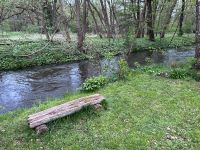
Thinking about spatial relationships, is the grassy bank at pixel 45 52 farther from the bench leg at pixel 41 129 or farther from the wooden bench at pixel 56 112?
the bench leg at pixel 41 129

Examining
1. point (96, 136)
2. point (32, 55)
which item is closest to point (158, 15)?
point (32, 55)

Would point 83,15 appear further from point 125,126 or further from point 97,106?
point 125,126

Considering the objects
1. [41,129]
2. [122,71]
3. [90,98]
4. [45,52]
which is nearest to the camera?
[41,129]

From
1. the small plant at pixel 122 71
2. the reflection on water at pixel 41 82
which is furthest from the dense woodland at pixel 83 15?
the small plant at pixel 122 71

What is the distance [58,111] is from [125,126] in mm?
2082

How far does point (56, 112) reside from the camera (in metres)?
9.97

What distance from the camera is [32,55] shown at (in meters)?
23.8

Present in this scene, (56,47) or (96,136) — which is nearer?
(96,136)

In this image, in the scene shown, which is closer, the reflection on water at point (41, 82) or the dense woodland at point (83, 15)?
the reflection on water at point (41, 82)

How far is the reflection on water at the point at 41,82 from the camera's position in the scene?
49.1 feet

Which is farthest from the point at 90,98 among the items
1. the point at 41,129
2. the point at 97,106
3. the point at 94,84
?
the point at 94,84

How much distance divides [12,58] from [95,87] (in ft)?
34.7

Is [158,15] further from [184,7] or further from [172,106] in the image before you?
[172,106]

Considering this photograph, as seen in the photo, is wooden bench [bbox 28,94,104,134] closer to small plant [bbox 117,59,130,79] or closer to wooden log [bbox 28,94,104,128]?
wooden log [bbox 28,94,104,128]
